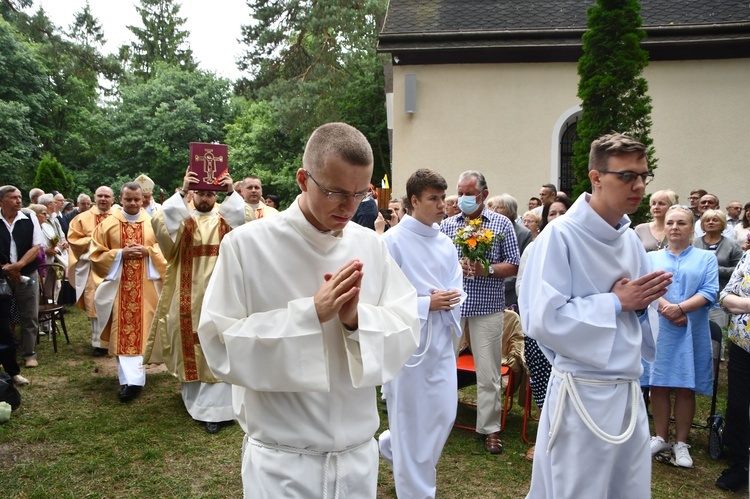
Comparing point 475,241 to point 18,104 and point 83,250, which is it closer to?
point 83,250

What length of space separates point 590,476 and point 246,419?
176 cm

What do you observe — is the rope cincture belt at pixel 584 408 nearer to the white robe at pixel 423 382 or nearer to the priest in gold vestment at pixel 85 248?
the white robe at pixel 423 382

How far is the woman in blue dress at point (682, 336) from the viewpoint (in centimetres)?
527

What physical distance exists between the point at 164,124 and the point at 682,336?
3062 cm

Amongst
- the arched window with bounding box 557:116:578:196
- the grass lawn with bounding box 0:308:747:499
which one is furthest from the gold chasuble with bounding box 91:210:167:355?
the arched window with bounding box 557:116:578:196

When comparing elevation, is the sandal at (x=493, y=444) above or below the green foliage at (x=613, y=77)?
below

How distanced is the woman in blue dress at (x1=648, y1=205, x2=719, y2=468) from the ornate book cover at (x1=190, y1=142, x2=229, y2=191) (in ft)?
12.8

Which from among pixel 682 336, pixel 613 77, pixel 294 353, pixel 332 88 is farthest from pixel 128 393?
pixel 332 88

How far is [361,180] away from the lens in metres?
2.24

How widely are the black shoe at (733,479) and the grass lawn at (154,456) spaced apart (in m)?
0.05

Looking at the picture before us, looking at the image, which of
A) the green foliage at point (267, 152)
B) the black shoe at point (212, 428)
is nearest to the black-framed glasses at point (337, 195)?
the black shoe at point (212, 428)

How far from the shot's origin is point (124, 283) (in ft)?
24.3

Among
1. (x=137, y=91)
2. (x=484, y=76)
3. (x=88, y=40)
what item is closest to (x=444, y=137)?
(x=484, y=76)

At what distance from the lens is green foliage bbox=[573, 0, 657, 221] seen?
32.3 feet
